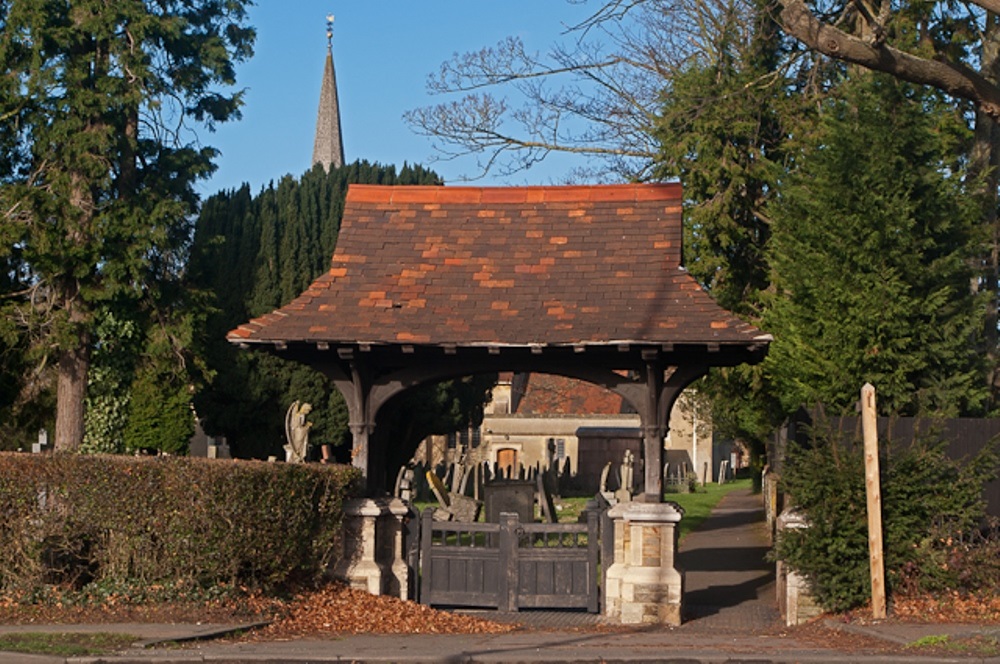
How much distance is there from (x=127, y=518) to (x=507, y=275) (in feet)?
18.9

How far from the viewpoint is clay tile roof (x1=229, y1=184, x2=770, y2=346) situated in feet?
51.3

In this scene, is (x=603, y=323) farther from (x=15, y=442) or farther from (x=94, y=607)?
(x=15, y=442)

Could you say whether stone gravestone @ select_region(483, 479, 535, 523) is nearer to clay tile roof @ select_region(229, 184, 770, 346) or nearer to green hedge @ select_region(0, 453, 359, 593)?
clay tile roof @ select_region(229, 184, 770, 346)

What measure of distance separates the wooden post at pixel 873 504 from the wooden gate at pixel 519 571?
336 cm

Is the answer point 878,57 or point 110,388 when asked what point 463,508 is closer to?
point 110,388

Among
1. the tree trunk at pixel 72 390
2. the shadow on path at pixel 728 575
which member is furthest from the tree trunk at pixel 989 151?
the tree trunk at pixel 72 390

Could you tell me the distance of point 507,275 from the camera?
55.5 feet

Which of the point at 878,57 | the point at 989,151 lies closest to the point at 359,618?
the point at 878,57

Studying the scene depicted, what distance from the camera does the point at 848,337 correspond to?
18438 millimetres

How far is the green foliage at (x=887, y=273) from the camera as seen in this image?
1831 cm

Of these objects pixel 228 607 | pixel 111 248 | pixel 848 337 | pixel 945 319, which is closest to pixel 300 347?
pixel 228 607

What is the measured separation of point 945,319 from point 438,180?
613 inches

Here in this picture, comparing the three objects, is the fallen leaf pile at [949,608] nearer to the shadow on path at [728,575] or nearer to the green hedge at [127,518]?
the shadow on path at [728,575]

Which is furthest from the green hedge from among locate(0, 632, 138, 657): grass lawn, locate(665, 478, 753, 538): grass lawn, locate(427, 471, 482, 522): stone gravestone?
locate(665, 478, 753, 538): grass lawn
